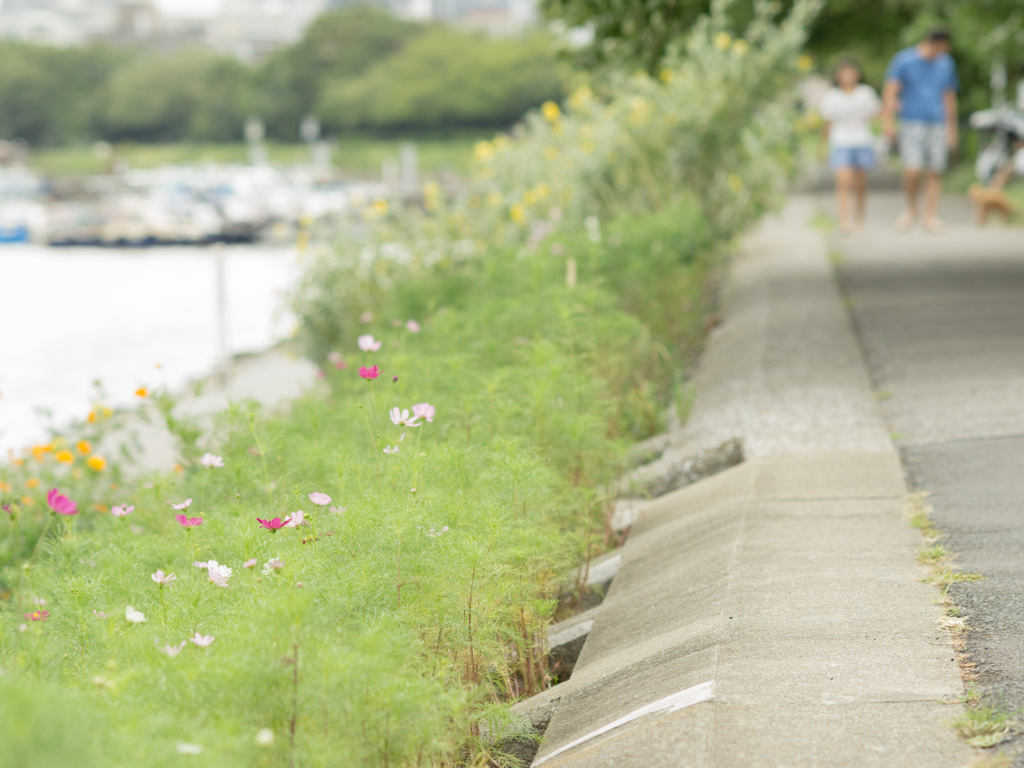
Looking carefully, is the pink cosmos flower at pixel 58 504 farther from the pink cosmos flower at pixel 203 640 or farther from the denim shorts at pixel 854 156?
the denim shorts at pixel 854 156

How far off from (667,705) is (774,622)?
1.69ft

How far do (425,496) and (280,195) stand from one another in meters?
70.6

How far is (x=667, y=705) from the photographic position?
2850mm

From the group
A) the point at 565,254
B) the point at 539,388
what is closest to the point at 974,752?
the point at 539,388

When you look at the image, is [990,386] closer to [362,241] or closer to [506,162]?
[362,241]

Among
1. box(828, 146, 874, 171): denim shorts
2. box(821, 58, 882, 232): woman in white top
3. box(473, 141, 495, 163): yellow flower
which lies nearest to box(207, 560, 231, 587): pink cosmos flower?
box(473, 141, 495, 163): yellow flower

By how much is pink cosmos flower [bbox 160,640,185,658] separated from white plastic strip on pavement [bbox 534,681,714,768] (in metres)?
0.95

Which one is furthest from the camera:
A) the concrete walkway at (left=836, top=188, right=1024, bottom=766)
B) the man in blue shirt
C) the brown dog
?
the brown dog

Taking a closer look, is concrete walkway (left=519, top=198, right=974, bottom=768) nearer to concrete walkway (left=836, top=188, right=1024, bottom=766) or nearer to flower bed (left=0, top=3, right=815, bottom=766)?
concrete walkway (left=836, top=188, right=1024, bottom=766)

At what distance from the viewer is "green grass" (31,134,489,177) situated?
4993 inches

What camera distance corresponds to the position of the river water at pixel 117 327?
12719 millimetres

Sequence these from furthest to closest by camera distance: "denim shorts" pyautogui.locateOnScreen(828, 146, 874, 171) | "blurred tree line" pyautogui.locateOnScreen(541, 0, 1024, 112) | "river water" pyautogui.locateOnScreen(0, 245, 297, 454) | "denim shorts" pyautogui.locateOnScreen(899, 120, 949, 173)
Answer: "river water" pyautogui.locateOnScreen(0, 245, 297, 454), "denim shorts" pyautogui.locateOnScreen(828, 146, 874, 171), "denim shorts" pyautogui.locateOnScreen(899, 120, 949, 173), "blurred tree line" pyautogui.locateOnScreen(541, 0, 1024, 112)

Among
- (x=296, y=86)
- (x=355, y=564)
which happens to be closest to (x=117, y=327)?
(x=355, y=564)

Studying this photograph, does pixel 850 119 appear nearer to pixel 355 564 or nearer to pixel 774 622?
pixel 774 622
